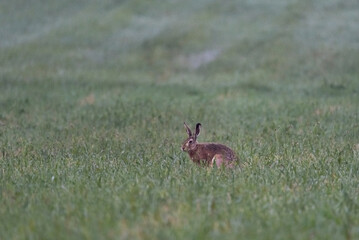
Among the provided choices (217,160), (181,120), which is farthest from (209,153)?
(181,120)

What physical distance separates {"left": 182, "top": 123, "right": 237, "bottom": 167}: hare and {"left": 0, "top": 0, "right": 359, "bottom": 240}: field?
9.7 inches

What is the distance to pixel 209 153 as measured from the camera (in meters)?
9.97

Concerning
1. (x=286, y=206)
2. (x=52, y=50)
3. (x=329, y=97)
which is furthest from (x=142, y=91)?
(x=286, y=206)

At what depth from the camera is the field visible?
653cm

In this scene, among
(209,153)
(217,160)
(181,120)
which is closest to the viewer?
(217,160)

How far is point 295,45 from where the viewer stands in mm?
28891

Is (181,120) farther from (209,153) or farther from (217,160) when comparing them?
(217,160)

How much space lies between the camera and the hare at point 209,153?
9531 millimetres

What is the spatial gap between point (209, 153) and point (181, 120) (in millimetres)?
5780

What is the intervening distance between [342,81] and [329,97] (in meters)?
2.85

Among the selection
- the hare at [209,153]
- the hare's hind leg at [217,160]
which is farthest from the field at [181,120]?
the hare's hind leg at [217,160]

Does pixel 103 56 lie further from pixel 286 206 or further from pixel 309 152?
pixel 286 206

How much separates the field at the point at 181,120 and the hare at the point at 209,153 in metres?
0.25

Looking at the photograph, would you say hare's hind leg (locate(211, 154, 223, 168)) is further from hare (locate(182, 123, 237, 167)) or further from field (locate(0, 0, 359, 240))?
field (locate(0, 0, 359, 240))
